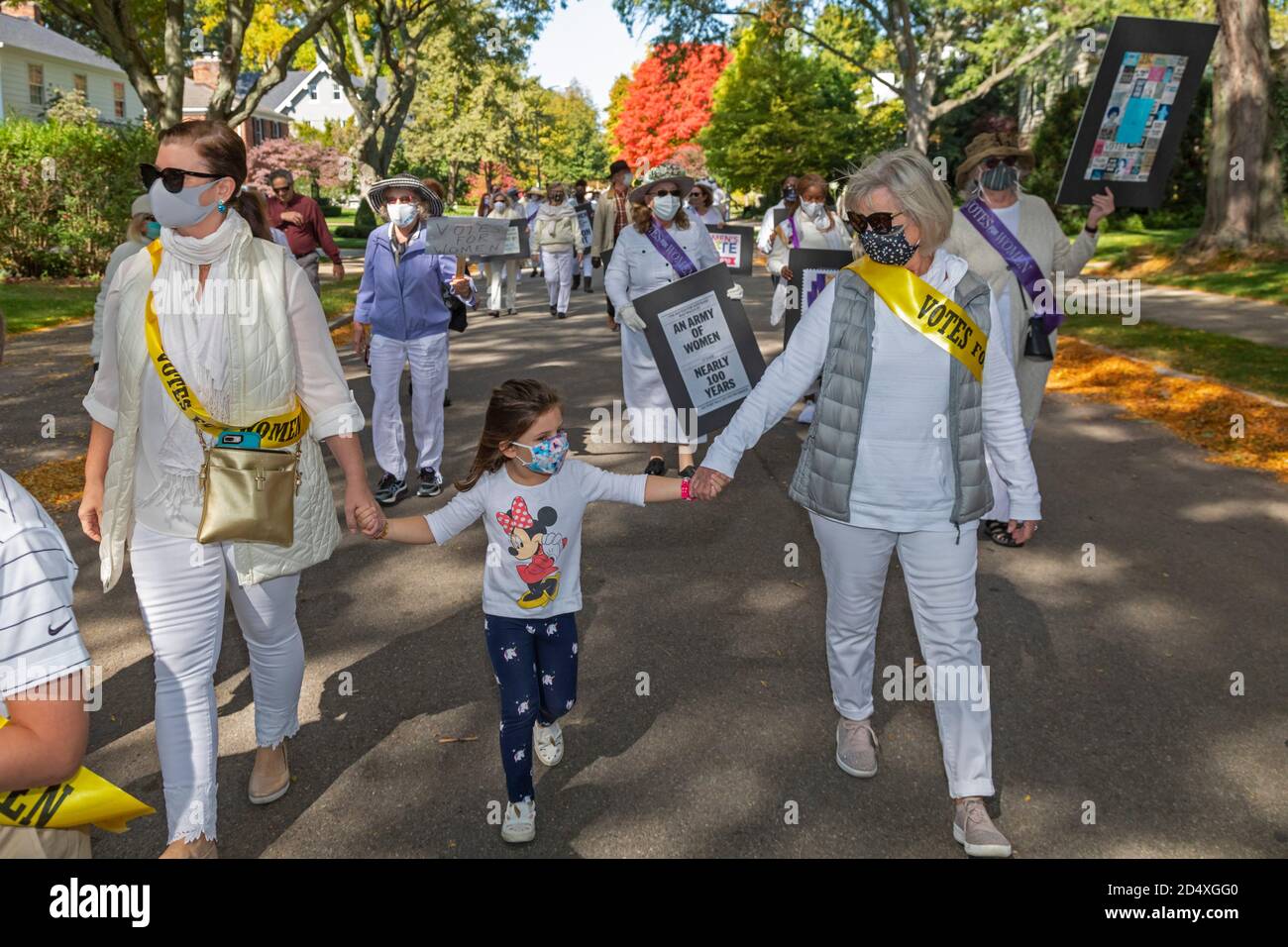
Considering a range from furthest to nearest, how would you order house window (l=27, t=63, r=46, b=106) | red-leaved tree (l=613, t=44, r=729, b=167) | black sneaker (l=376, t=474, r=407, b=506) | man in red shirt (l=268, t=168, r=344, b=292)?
1. red-leaved tree (l=613, t=44, r=729, b=167)
2. house window (l=27, t=63, r=46, b=106)
3. man in red shirt (l=268, t=168, r=344, b=292)
4. black sneaker (l=376, t=474, r=407, b=506)

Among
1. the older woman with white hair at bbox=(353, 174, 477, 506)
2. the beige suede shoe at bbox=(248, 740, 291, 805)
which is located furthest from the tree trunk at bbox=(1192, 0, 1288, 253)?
the beige suede shoe at bbox=(248, 740, 291, 805)

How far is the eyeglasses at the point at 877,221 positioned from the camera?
3592 millimetres

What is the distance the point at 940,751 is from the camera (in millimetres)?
4406

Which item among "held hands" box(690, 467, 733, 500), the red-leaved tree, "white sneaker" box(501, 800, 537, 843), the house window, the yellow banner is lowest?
"white sneaker" box(501, 800, 537, 843)

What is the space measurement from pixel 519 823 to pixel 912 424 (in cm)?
185

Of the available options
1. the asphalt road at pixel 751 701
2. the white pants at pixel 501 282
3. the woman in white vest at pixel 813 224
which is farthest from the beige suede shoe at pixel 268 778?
the white pants at pixel 501 282

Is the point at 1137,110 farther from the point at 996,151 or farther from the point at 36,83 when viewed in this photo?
the point at 36,83

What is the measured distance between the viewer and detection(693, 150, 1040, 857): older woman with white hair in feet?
11.8

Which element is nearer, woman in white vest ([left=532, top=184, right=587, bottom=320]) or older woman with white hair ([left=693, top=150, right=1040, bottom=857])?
older woman with white hair ([left=693, top=150, right=1040, bottom=857])

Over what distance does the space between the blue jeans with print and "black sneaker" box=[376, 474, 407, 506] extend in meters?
4.14

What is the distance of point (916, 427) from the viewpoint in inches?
142

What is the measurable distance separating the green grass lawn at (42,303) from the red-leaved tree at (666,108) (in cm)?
5145

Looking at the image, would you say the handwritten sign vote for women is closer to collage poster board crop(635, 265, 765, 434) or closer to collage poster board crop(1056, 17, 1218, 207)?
collage poster board crop(635, 265, 765, 434)

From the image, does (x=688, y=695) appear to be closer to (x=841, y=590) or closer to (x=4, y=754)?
(x=841, y=590)
